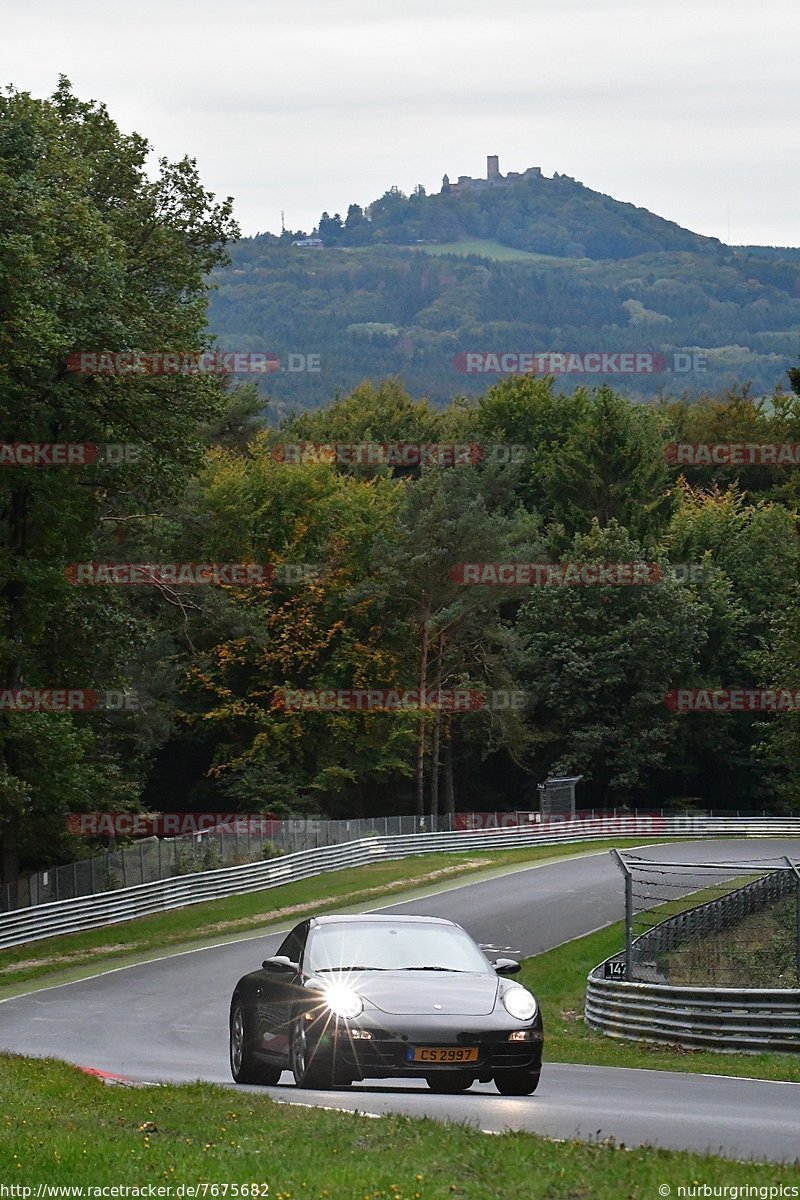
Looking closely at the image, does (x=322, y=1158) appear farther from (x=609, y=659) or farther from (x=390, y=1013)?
(x=609, y=659)

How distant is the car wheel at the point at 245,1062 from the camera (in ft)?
45.7

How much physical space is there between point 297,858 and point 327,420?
196 feet

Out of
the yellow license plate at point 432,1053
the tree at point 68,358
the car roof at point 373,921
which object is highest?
the tree at point 68,358

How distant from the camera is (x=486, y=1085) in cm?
1414

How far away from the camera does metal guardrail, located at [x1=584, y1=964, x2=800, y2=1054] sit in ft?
62.1

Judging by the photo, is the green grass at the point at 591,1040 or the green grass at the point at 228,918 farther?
the green grass at the point at 228,918

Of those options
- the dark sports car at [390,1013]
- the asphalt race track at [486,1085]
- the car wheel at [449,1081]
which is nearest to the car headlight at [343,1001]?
the dark sports car at [390,1013]

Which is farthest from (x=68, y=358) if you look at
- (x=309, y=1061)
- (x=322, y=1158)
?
(x=322, y=1158)

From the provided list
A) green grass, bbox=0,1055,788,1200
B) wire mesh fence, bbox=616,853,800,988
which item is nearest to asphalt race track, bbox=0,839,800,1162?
green grass, bbox=0,1055,788,1200

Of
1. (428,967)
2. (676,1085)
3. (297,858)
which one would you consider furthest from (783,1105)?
(297,858)

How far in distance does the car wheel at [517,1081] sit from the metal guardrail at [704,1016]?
270 inches

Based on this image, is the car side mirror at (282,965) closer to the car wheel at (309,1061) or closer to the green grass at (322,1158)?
the car wheel at (309,1061)

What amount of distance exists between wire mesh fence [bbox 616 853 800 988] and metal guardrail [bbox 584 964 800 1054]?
0.90 ft

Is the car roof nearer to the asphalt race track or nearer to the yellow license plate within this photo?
the asphalt race track
